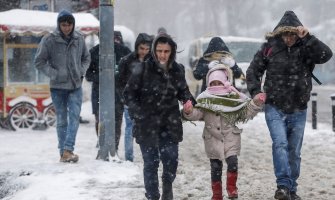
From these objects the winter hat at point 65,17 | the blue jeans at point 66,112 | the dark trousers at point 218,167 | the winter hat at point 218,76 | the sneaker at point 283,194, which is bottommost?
the sneaker at point 283,194

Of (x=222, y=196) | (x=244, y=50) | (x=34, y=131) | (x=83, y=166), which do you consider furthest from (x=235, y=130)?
(x=244, y=50)

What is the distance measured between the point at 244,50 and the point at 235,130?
15161 mm

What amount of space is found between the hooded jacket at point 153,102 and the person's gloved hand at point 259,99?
780 millimetres

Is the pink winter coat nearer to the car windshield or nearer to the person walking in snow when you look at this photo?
the person walking in snow

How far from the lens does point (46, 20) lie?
1312 cm

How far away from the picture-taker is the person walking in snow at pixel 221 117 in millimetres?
5781

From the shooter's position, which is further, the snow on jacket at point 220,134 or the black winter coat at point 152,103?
the snow on jacket at point 220,134

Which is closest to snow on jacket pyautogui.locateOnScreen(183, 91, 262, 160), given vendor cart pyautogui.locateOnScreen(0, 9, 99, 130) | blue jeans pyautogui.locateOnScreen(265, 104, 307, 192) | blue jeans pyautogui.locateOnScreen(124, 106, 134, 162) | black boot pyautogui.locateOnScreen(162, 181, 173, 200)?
blue jeans pyautogui.locateOnScreen(265, 104, 307, 192)

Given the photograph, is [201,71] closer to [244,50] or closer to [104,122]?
[104,122]

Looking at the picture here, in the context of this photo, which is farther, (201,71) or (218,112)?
(201,71)

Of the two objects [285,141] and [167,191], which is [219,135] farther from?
[167,191]

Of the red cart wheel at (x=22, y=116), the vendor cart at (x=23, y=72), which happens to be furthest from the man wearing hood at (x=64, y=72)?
the red cart wheel at (x=22, y=116)

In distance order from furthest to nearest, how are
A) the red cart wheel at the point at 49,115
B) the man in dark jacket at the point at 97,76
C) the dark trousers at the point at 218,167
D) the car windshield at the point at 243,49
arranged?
the car windshield at the point at 243,49 < the red cart wheel at the point at 49,115 < the man in dark jacket at the point at 97,76 < the dark trousers at the point at 218,167

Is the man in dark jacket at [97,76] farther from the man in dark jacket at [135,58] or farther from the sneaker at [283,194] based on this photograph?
the sneaker at [283,194]
